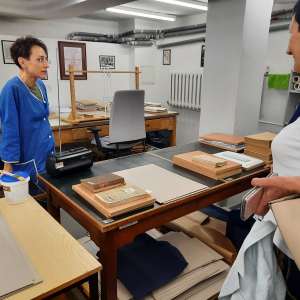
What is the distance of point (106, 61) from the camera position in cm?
445

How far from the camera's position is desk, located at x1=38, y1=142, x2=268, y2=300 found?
3.46ft

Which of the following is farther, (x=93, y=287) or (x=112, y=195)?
(x=112, y=195)

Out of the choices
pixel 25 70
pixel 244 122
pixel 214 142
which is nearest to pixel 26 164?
pixel 25 70

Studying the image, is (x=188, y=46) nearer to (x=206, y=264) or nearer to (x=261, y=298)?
(x=206, y=264)

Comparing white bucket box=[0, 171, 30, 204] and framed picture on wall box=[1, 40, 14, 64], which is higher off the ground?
framed picture on wall box=[1, 40, 14, 64]

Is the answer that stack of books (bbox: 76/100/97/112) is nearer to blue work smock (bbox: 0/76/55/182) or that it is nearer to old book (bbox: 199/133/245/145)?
blue work smock (bbox: 0/76/55/182)

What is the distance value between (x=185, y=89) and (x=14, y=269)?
4102 millimetres

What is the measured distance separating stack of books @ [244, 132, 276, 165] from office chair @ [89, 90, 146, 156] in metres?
1.34

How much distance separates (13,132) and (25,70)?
1.52 ft

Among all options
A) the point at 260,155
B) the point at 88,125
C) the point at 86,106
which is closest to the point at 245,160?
the point at 260,155

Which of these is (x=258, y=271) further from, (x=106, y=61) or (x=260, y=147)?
(x=106, y=61)

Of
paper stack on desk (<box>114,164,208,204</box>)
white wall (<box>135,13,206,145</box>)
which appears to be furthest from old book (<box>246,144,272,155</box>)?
white wall (<box>135,13,206,145</box>)

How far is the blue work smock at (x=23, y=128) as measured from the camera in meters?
1.73

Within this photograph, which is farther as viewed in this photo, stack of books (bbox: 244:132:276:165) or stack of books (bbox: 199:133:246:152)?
stack of books (bbox: 199:133:246:152)
